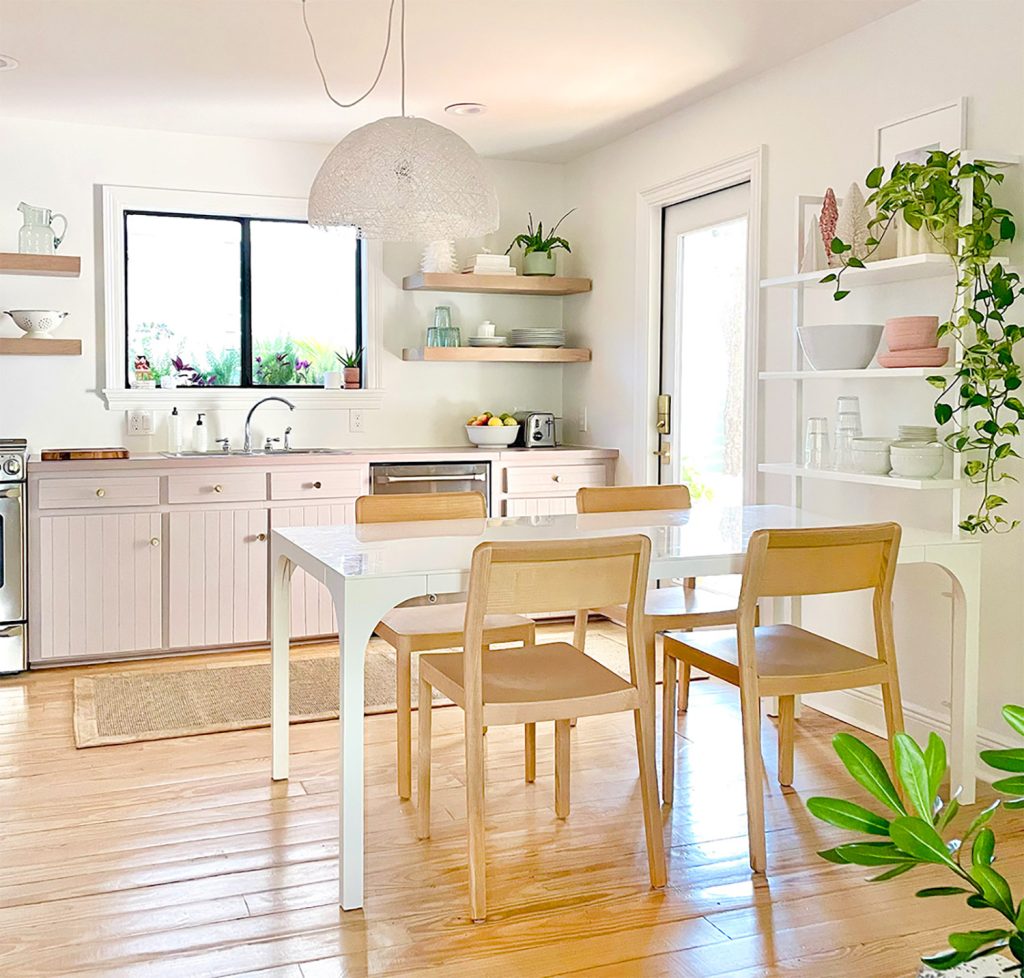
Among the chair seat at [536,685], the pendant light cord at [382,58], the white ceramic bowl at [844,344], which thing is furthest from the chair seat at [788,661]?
the pendant light cord at [382,58]

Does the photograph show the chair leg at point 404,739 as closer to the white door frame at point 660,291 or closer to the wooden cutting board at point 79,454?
the white door frame at point 660,291

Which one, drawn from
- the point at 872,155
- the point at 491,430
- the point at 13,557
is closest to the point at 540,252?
the point at 491,430

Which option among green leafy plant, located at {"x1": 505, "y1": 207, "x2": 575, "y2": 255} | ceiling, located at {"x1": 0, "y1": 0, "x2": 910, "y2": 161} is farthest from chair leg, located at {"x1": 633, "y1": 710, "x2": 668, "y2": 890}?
green leafy plant, located at {"x1": 505, "y1": 207, "x2": 575, "y2": 255}

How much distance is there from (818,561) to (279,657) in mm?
1500

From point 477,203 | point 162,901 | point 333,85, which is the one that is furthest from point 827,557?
point 333,85

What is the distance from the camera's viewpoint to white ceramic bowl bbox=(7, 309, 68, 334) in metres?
4.75

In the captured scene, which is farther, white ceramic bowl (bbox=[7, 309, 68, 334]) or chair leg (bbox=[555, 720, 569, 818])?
white ceramic bowl (bbox=[7, 309, 68, 334])

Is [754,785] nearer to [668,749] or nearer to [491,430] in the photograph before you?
[668,749]

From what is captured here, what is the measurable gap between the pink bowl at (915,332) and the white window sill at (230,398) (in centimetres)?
293

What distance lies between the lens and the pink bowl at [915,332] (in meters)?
3.17

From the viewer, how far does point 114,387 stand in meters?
5.05

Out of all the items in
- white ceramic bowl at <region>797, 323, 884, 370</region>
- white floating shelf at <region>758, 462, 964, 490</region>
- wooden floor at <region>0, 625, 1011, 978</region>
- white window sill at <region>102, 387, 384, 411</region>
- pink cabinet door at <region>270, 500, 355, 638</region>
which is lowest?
wooden floor at <region>0, 625, 1011, 978</region>

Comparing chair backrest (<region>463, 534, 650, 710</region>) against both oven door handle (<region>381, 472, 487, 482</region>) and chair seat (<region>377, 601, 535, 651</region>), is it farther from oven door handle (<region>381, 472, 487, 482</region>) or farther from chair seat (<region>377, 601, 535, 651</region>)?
oven door handle (<region>381, 472, 487, 482</region>)

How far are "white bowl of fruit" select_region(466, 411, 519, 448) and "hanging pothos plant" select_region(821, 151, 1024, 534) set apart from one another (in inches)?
97.8
